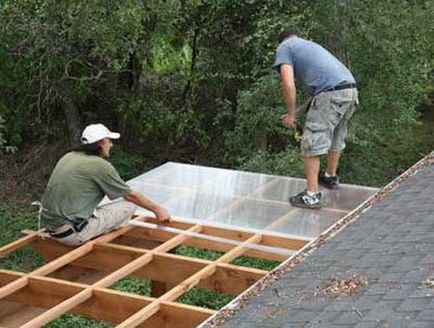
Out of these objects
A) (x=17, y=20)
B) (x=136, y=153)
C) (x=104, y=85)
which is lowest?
(x=136, y=153)

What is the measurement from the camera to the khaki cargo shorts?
18.0 feet

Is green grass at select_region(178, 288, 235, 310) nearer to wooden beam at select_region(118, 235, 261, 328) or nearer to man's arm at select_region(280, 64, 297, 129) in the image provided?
man's arm at select_region(280, 64, 297, 129)

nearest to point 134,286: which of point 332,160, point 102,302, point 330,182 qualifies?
point 330,182

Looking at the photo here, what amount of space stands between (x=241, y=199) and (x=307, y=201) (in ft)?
1.82

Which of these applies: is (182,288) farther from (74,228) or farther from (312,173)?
(312,173)

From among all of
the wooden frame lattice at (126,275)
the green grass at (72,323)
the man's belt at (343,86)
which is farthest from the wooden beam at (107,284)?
the green grass at (72,323)

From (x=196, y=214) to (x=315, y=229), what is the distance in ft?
2.95

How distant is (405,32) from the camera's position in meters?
8.45

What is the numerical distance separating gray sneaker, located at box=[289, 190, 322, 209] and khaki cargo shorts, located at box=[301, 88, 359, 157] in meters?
0.30

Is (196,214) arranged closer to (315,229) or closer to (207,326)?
(315,229)

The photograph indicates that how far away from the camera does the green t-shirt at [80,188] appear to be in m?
4.91

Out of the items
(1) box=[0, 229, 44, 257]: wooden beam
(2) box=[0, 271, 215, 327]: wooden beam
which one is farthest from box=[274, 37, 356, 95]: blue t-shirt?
(2) box=[0, 271, 215, 327]: wooden beam

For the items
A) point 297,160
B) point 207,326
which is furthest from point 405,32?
point 207,326

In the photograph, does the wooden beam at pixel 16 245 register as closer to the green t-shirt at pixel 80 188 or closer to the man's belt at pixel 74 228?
the green t-shirt at pixel 80 188
